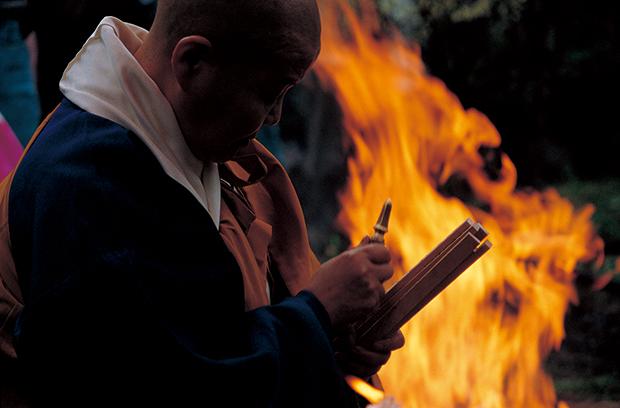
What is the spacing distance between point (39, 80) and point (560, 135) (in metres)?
5.41

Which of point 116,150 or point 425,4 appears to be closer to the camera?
point 116,150

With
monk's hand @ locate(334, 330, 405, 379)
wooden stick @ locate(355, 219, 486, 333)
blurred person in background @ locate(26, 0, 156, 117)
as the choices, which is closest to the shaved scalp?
wooden stick @ locate(355, 219, 486, 333)

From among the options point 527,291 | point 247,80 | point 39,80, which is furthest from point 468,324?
point 247,80

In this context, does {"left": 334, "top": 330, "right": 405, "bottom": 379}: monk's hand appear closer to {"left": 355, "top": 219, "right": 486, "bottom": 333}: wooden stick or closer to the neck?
{"left": 355, "top": 219, "right": 486, "bottom": 333}: wooden stick

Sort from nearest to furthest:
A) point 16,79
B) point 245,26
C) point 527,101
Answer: point 245,26 < point 16,79 < point 527,101

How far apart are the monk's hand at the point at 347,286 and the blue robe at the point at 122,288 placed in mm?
163

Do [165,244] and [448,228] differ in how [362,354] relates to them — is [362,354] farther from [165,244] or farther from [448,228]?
[448,228]

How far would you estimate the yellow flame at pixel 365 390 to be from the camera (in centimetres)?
227

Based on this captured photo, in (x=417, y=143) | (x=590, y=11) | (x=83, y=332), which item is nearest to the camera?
(x=83, y=332)

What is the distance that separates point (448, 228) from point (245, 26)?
116 inches

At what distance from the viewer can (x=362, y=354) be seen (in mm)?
2207

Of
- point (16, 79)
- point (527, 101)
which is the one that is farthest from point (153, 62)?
point (527, 101)

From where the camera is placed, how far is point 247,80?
185 centimetres

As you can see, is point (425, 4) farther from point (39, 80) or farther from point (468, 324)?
point (39, 80)
